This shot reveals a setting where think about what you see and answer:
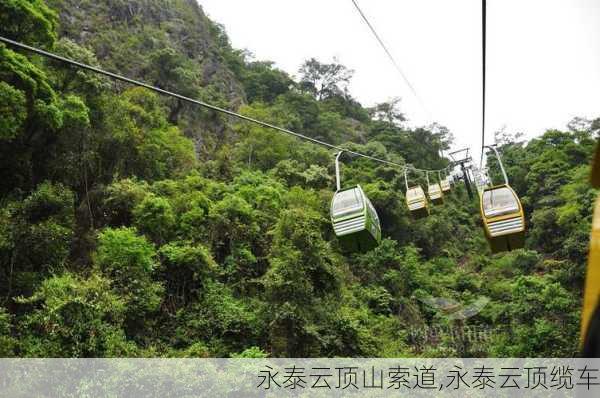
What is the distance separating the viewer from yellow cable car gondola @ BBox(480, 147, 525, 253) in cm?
684

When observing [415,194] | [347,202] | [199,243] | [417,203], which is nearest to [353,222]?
[347,202]

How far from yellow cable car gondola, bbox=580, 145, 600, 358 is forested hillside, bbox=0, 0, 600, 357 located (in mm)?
8865

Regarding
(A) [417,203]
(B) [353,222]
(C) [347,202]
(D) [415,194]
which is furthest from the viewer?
(D) [415,194]

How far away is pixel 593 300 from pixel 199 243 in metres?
12.5

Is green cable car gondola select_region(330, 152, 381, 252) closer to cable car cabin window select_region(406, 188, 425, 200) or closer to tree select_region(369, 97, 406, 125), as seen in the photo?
cable car cabin window select_region(406, 188, 425, 200)

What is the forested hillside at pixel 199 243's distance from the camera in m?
10.1

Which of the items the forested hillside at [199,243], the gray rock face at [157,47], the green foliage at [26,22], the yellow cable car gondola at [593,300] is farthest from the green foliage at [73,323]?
the gray rock face at [157,47]

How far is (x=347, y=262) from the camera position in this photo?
1717 cm

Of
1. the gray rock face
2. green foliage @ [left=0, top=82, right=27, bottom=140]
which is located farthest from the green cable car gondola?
the gray rock face

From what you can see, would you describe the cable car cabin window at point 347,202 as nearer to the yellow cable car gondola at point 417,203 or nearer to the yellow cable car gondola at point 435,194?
the yellow cable car gondola at point 417,203

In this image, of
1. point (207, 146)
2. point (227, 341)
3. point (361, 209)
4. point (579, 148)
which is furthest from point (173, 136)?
point (579, 148)

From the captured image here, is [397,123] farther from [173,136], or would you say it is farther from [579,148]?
[173,136]

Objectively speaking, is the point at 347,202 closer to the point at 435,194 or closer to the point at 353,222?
the point at 353,222

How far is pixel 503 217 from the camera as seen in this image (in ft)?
22.7
